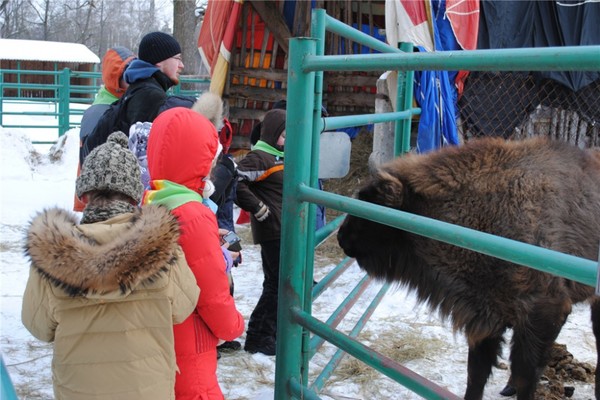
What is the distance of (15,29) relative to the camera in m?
44.1

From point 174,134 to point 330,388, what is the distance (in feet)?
6.90

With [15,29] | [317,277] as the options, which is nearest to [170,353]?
[317,277]

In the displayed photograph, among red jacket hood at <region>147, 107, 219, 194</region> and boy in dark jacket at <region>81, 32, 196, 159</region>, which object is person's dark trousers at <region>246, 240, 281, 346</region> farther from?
red jacket hood at <region>147, 107, 219, 194</region>

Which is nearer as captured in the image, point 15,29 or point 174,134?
point 174,134

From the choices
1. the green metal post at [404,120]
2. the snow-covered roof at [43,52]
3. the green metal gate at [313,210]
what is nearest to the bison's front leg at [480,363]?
the green metal gate at [313,210]

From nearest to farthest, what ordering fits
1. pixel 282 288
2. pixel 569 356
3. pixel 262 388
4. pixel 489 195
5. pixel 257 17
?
pixel 282 288 → pixel 489 195 → pixel 262 388 → pixel 569 356 → pixel 257 17

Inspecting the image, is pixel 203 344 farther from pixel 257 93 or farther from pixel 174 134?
pixel 257 93

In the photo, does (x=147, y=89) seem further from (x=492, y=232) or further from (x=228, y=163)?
(x=492, y=232)

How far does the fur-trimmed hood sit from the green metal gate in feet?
2.06

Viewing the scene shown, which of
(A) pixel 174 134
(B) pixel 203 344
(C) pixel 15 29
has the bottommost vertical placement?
(B) pixel 203 344

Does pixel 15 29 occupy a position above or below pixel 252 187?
above

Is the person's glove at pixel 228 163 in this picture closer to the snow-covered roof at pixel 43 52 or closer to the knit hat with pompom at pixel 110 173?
the knit hat with pompom at pixel 110 173

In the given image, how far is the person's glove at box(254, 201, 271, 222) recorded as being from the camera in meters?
4.16

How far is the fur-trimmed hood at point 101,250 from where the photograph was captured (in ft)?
5.98
